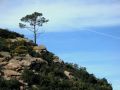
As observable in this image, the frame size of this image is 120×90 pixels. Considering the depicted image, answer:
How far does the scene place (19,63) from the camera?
50094 millimetres

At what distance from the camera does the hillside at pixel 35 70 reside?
47.3m

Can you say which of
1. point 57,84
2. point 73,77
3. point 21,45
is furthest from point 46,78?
Result: point 21,45

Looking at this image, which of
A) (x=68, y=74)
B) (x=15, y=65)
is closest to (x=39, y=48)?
(x=68, y=74)

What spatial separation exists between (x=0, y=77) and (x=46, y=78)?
15.7 ft

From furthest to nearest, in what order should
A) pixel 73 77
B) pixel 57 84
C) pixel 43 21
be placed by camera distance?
pixel 43 21 < pixel 73 77 < pixel 57 84

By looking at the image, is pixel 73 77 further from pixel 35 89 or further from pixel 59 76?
pixel 35 89

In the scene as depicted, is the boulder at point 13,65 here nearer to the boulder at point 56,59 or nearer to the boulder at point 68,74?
the boulder at point 68,74

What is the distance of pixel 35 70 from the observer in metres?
50.4

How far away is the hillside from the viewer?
47.3m

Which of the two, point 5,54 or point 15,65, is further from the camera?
point 5,54

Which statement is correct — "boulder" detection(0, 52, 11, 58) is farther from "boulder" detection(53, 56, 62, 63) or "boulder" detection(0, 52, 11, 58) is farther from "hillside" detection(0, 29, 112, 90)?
"boulder" detection(53, 56, 62, 63)

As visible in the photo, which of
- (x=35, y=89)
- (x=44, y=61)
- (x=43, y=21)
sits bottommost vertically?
(x=35, y=89)

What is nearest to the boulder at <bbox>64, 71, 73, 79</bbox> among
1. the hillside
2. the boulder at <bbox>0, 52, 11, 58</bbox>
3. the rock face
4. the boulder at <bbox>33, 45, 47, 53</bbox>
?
the hillside

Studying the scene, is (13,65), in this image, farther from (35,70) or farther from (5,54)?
(5,54)
